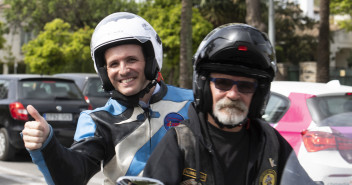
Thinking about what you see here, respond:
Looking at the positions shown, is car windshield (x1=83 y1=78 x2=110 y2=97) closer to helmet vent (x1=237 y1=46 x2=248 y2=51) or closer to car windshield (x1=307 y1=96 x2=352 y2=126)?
car windshield (x1=307 y1=96 x2=352 y2=126)

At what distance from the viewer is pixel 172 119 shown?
274cm

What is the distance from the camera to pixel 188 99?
114 inches

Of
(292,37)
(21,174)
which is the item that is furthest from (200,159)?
(292,37)

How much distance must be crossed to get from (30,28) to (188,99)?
4170 cm

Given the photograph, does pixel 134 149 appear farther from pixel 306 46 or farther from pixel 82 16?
pixel 82 16

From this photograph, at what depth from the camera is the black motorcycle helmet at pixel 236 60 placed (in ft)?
6.66

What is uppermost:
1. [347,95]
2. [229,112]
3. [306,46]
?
[229,112]

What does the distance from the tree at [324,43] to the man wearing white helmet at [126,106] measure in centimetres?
1810

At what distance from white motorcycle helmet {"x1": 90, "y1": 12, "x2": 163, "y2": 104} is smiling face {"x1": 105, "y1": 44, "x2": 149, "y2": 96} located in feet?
0.08

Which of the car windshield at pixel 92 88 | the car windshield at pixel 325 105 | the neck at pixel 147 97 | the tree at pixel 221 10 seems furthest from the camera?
the tree at pixel 221 10

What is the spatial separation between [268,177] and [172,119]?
85 cm

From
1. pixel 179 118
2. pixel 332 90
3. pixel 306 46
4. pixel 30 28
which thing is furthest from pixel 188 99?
pixel 30 28

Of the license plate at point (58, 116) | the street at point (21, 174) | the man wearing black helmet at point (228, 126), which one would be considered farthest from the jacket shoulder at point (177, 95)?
the license plate at point (58, 116)

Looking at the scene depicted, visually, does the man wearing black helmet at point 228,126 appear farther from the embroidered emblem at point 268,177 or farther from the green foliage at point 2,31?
the green foliage at point 2,31
